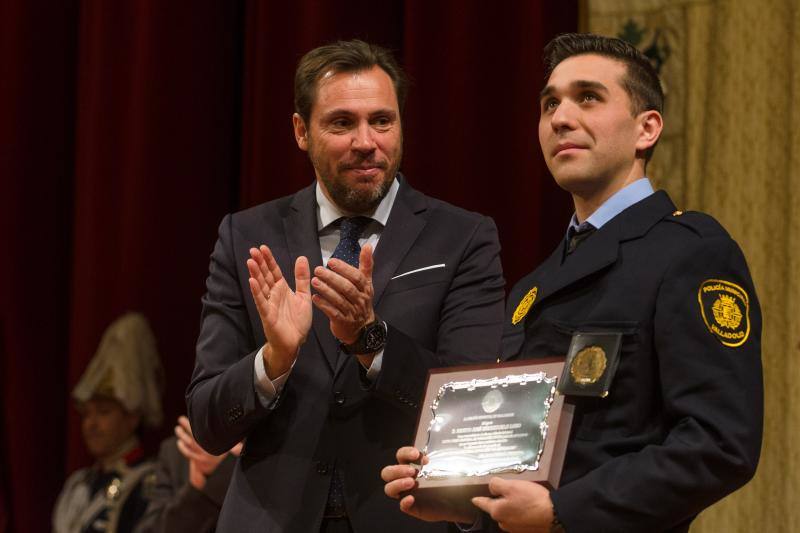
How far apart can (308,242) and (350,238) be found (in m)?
0.08

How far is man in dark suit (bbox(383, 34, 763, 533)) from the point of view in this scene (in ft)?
5.25

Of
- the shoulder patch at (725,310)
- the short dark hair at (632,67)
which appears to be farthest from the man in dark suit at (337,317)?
the shoulder patch at (725,310)

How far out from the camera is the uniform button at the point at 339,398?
2131mm

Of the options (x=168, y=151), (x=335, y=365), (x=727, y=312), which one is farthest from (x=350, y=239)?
(x=168, y=151)

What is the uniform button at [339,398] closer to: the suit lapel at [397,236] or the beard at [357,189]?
the suit lapel at [397,236]

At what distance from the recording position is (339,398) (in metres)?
2.13

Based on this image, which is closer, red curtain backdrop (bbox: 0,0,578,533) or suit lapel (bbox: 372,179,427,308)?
suit lapel (bbox: 372,179,427,308)

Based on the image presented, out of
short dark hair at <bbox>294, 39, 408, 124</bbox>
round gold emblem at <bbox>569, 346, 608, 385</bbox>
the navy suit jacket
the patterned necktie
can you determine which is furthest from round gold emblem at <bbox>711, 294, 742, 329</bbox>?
short dark hair at <bbox>294, 39, 408, 124</bbox>

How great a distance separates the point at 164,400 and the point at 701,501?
9.65 feet

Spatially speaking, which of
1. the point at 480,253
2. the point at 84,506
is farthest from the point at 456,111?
the point at 84,506

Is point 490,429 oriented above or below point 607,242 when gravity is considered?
below

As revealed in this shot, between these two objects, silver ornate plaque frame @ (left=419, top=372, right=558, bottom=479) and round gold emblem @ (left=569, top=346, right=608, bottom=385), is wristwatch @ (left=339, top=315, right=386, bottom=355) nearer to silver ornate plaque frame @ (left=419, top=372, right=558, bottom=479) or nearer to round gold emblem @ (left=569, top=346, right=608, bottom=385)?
Result: silver ornate plaque frame @ (left=419, top=372, right=558, bottom=479)

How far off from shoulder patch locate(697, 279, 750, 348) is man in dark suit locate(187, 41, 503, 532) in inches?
22.1

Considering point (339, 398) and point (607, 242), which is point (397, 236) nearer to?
point (339, 398)
